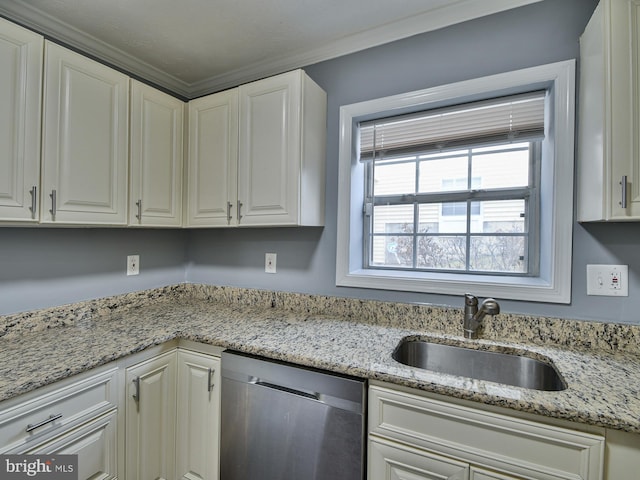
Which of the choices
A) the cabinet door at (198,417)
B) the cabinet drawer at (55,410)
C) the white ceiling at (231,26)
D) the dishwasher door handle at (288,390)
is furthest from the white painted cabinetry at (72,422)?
the white ceiling at (231,26)

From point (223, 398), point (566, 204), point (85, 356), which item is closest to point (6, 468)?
point (85, 356)

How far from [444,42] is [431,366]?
1.57 metres

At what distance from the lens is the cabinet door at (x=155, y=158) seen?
1639 mm

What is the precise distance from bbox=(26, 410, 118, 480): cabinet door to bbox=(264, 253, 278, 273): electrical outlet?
103cm

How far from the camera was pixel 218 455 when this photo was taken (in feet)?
4.54

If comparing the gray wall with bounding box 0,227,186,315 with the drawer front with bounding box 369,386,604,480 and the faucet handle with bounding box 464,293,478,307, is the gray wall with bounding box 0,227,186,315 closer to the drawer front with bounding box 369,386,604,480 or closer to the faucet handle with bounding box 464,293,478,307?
the drawer front with bounding box 369,386,604,480

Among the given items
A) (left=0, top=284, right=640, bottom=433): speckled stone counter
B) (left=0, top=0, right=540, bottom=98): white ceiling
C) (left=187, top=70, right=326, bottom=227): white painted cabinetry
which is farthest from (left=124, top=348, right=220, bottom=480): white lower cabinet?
(left=0, top=0, right=540, bottom=98): white ceiling

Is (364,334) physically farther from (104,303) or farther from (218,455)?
(104,303)

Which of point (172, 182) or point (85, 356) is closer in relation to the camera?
point (85, 356)

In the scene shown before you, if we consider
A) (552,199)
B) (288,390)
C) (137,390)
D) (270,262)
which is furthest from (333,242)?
(137,390)

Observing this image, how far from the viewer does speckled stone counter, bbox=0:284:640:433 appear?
918 millimetres

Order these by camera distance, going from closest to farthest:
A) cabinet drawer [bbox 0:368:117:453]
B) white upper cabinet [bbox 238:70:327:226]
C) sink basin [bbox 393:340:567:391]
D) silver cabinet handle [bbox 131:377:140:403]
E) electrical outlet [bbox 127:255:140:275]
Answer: cabinet drawer [bbox 0:368:117:453] → sink basin [bbox 393:340:567:391] → silver cabinet handle [bbox 131:377:140:403] → white upper cabinet [bbox 238:70:327:226] → electrical outlet [bbox 127:255:140:275]

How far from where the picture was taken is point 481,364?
1.34 meters

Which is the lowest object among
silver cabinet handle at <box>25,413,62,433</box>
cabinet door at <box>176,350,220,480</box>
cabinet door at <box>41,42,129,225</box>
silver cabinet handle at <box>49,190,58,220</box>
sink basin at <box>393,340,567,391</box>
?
cabinet door at <box>176,350,220,480</box>
